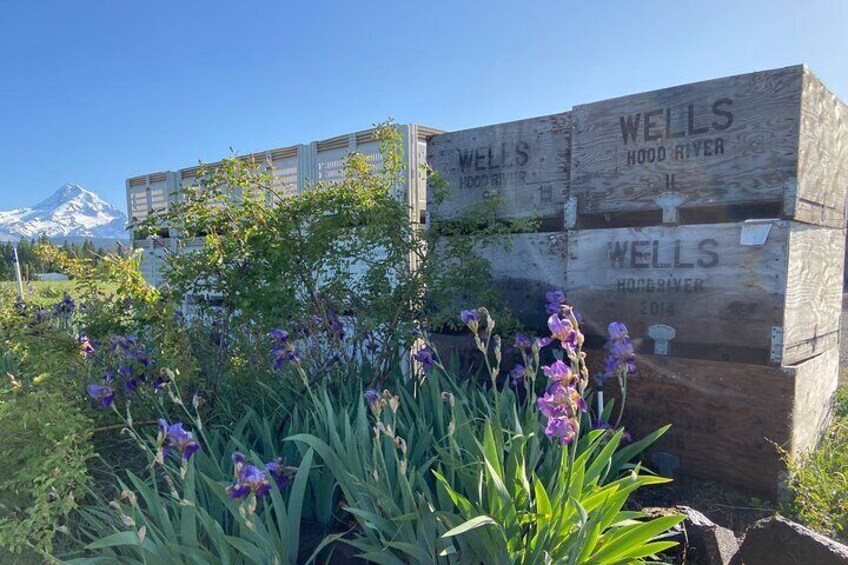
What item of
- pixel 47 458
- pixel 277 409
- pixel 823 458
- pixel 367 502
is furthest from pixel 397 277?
pixel 823 458

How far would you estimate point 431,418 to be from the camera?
235 cm

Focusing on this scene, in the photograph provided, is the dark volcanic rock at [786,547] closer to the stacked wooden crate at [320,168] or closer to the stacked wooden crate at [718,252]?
the stacked wooden crate at [718,252]

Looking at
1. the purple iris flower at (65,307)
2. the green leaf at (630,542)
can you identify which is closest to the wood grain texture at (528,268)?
the green leaf at (630,542)

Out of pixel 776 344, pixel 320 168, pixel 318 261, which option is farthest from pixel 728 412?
pixel 320 168

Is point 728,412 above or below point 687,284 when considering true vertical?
below

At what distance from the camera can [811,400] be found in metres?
2.62

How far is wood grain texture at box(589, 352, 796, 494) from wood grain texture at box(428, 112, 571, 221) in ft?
3.38

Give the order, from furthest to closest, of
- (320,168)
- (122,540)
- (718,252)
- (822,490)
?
1. (320,168)
2. (718,252)
3. (822,490)
4. (122,540)

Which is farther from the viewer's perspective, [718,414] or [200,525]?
[718,414]

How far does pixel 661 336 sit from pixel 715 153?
872 millimetres

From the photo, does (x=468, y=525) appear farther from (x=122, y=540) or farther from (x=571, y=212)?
(x=571, y=212)

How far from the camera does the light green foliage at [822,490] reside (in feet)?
7.08

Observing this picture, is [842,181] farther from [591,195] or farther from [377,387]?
[377,387]

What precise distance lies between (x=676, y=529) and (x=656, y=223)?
1398mm
